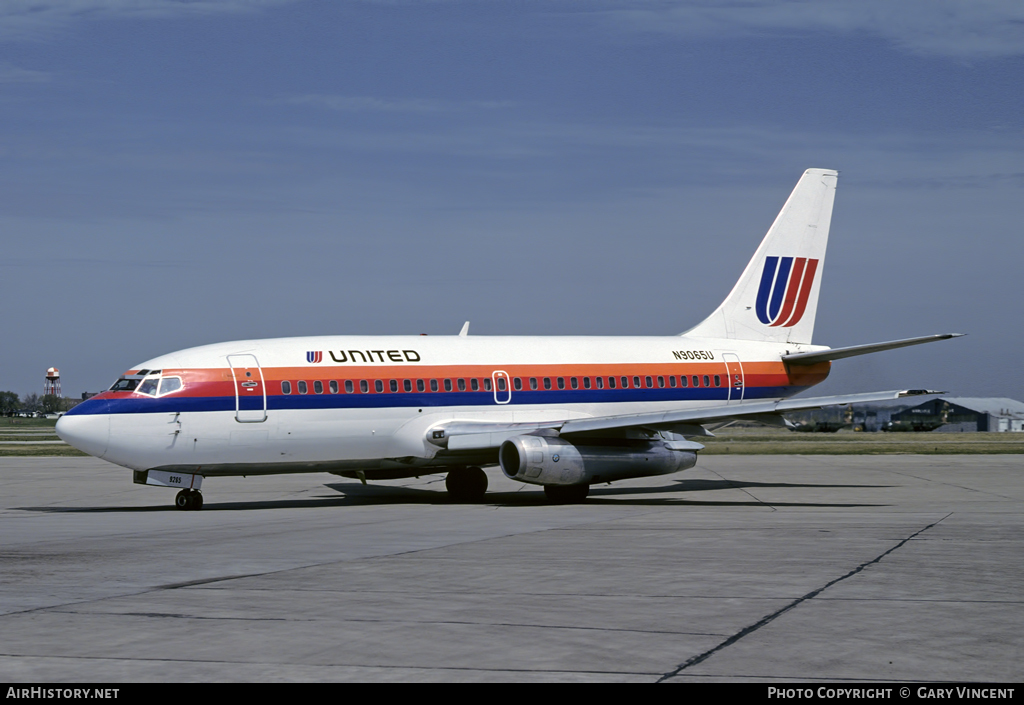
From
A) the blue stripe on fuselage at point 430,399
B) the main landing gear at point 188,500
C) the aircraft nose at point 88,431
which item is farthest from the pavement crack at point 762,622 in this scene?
the aircraft nose at point 88,431

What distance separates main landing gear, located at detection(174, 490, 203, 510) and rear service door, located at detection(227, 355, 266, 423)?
1.90 meters

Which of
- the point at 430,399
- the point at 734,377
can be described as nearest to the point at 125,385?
the point at 430,399

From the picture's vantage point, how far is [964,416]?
13538 cm

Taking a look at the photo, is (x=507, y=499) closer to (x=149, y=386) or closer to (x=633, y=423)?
(x=633, y=423)

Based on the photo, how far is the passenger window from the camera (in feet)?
80.7

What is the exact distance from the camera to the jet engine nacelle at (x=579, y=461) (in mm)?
25703

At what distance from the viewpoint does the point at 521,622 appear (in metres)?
10.1

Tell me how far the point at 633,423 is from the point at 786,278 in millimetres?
10851

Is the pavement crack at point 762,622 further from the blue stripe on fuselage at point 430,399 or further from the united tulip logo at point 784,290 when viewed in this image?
the united tulip logo at point 784,290

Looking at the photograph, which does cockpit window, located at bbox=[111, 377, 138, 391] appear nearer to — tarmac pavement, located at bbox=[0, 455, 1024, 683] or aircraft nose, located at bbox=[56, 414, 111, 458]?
aircraft nose, located at bbox=[56, 414, 111, 458]

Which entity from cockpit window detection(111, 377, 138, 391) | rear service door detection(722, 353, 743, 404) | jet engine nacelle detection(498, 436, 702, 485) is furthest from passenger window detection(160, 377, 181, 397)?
rear service door detection(722, 353, 743, 404)

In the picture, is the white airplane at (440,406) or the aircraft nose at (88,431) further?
the white airplane at (440,406)

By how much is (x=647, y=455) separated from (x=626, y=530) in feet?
28.6

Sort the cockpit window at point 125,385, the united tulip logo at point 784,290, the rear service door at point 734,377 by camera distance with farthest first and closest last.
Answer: the united tulip logo at point 784,290 → the rear service door at point 734,377 → the cockpit window at point 125,385
